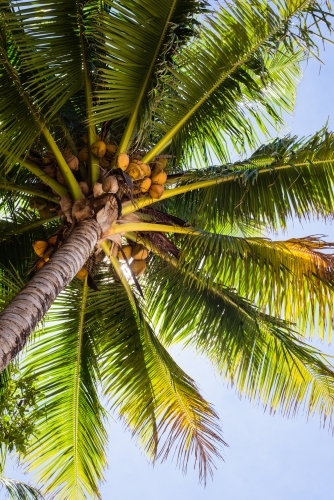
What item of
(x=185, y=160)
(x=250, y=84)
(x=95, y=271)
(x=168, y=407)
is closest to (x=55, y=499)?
(x=168, y=407)

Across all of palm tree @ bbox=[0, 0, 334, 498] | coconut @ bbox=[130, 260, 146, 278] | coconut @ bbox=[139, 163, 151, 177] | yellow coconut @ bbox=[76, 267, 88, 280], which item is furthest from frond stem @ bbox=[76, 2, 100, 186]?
coconut @ bbox=[130, 260, 146, 278]

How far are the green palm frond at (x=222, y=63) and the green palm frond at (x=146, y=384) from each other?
2.06 metres

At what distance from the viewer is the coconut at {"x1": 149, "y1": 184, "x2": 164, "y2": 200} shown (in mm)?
6266

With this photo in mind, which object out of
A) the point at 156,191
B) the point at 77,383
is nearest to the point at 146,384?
the point at 77,383

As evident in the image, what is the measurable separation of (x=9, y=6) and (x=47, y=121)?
102 cm

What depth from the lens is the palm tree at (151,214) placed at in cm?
570

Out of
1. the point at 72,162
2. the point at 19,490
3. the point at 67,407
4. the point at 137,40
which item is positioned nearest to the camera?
the point at 137,40

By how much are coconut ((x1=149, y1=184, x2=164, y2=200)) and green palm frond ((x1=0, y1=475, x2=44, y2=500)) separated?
14.5ft

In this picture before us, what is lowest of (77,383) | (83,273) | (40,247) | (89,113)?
(77,383)

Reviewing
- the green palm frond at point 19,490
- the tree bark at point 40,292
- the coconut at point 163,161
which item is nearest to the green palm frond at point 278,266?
the coconut at point 163,161

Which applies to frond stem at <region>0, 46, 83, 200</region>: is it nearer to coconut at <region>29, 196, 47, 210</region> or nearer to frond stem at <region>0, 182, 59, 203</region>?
frond stem at <region>0, 182, 59, 203</region>

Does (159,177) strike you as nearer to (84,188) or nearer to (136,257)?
(84,188)

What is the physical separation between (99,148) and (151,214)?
3.01 feet

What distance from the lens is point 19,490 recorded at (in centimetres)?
855
